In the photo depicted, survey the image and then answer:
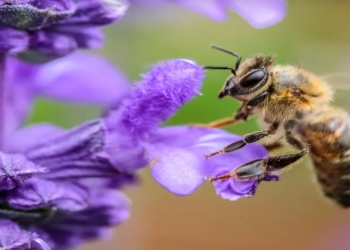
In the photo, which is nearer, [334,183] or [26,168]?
[26,168]

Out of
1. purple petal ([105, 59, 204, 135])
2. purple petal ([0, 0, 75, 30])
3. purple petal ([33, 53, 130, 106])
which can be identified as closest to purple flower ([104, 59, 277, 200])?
purple petal ([105, 59, 204, 135])

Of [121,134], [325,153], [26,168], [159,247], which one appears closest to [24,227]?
[26,168]

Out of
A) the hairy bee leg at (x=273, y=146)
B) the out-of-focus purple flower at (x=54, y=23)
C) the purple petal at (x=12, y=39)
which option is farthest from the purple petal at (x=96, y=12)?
the hairy bee leg at (x=273, y=146)

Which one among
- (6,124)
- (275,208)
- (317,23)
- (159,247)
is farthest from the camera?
(317,23)

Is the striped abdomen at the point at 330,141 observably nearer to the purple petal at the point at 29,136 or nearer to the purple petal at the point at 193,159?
the purple petal at the point at 193,159

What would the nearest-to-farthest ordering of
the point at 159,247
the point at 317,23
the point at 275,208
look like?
1. the point at 159,247
2. the point at 275,208
3. the point at 317,23

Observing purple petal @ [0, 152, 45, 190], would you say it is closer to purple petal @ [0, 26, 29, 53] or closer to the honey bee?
purple petal @ [0, 26, 29, 53]

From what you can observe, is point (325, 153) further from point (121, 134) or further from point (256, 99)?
point (121, 134)

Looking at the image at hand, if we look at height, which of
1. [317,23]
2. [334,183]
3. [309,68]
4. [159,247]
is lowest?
[159,247]
